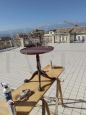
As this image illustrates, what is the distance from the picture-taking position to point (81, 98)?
4430 millimetres

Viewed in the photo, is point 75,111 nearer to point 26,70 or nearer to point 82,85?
point 82,85

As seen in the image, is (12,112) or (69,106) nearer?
(12,112)

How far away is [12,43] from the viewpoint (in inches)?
617

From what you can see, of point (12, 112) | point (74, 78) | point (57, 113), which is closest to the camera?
point (12, 112)

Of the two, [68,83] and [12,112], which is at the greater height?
[12,112]

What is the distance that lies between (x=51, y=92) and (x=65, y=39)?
11.6 metres

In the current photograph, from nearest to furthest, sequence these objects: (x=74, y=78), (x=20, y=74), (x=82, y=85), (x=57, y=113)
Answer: (x=57, y=113)
(x=82, y=85)
(x=74, y=78)
(x=20, y=74)

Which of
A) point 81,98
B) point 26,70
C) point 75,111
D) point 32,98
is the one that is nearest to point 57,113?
point 75,111

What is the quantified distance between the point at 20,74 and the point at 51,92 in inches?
98.0

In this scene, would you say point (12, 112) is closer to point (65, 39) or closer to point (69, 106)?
point (69, 106)

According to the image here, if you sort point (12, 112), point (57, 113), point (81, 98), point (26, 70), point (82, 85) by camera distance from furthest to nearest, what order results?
1. point (26, 70)
2. point (82, 85)
3. point (81, 98)
4. point (57, 113)
5. point (12, 112)

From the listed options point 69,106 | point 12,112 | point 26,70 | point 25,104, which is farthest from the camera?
point 26,70

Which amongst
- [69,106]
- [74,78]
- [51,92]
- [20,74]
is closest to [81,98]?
[69,106]

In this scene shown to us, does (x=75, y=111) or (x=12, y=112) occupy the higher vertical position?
(x=12, y=112)
